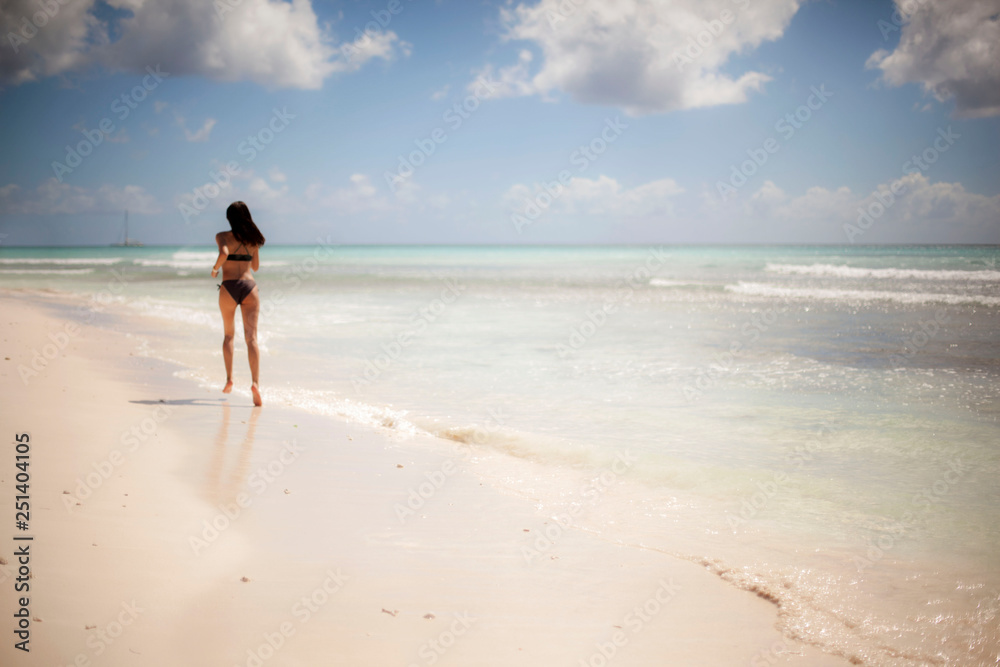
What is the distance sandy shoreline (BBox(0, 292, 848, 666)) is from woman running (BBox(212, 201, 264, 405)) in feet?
5.69

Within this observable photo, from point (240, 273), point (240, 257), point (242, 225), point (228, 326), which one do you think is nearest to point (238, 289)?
point (240, 273)

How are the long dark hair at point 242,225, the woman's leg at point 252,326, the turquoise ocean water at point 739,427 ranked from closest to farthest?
the turquoise ocean water at point 739,427 < the long dark hair at point 242,225 < the woman's leg at point 252,326

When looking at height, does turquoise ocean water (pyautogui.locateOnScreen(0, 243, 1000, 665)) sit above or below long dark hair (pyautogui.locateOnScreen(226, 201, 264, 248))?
below

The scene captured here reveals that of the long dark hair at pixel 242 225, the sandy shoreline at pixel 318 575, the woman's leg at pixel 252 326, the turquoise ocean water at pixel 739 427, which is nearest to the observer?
the sandy shoreline at pixel 318 575

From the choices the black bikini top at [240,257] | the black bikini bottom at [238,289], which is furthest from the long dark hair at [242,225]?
the black bikini bottom at [238,289]

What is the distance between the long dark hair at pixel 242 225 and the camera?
575 cm

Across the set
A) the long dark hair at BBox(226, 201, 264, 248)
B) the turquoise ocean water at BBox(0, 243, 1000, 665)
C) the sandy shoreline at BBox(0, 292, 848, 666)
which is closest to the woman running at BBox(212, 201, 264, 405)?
the long dark hair at BBox(226, 201, 264, 248)

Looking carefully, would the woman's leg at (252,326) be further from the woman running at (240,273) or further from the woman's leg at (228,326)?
the woman's leg at (228,326)

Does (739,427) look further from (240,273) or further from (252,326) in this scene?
(240,273)

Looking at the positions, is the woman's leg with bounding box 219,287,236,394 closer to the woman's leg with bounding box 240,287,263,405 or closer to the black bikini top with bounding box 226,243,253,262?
the woman's leg with bounding box 240,287,263,405

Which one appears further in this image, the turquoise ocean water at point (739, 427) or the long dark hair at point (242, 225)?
the long dark hair at point (242, 225)

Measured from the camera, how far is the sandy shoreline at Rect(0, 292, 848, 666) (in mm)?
2234

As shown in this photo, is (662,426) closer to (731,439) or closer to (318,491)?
(731,439)

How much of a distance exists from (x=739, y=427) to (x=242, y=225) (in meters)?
5.56
